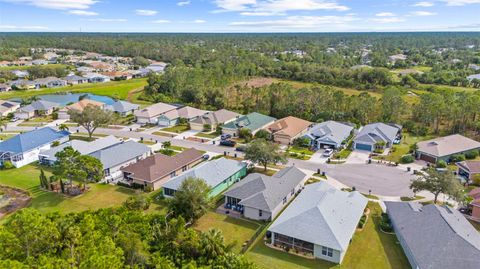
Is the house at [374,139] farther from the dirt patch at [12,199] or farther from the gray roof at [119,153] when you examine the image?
the dirt patch at [12,199]

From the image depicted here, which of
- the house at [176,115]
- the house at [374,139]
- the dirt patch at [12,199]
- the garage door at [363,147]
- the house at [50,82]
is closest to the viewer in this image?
the dirt patch at [12,199]

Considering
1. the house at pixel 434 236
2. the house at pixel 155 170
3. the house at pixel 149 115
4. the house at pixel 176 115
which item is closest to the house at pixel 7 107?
the house at pixel 149 115

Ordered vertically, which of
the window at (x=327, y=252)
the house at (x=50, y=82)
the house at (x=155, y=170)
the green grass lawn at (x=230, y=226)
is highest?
the house at (x=50, y=82)

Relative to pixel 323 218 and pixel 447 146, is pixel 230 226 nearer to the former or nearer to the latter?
pixel 323 218

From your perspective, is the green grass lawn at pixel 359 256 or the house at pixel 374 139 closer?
the green grass lawn at pixel 359 256

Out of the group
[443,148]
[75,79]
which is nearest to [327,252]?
[443,148]
